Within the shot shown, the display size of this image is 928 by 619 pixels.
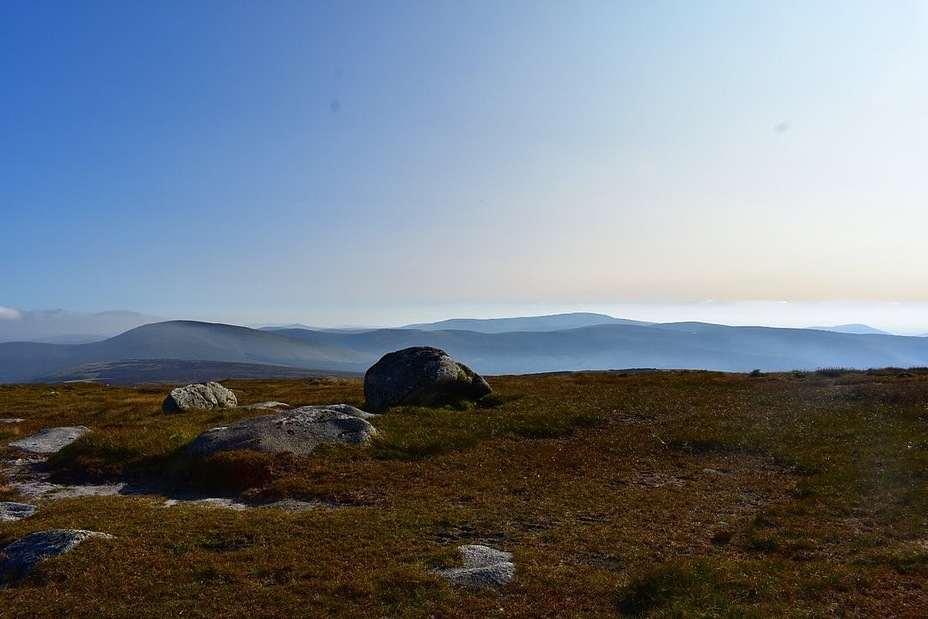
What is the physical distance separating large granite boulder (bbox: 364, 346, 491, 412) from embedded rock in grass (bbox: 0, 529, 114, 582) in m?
22.3

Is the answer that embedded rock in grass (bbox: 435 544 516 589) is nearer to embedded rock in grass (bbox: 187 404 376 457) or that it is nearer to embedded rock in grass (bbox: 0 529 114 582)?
embedded rock in grass (bbox: 0 529 114 582)

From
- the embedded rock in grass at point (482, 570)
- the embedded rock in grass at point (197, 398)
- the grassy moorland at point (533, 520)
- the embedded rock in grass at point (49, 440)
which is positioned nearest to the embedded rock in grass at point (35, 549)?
the grassy moorland at point (533, 520)

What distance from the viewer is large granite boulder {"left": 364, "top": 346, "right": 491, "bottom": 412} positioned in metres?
35.5

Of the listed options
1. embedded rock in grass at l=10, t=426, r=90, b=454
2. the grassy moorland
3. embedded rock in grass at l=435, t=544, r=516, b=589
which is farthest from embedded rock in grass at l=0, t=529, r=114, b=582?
embedded rock in grass at l=10, t=426, r=90, b=454

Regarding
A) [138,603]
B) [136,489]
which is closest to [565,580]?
[138,603]

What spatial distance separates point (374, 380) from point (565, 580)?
27.4 metres

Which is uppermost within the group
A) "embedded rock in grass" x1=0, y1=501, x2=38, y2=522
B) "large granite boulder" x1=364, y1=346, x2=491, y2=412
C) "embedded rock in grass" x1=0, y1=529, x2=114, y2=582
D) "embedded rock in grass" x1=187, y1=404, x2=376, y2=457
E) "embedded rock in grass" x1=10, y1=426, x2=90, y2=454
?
"large granite boulder" x1=364, y1=346, x2=491, y2=412

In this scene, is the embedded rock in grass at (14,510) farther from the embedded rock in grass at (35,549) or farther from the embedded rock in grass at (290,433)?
the embedded rock in grass at (290,433)

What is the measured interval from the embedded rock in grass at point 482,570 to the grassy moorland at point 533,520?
376 millimetres

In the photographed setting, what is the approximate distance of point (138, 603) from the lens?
10.7 metres

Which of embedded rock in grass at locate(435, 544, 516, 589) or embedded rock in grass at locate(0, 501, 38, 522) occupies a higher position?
embedded rock in grass at locate(435, 544, 516, 589)

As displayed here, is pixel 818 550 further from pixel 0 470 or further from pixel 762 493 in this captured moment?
pixel 0 470

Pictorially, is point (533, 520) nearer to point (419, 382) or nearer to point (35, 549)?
point (35, 549)

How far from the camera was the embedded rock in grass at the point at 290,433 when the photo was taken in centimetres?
2344
